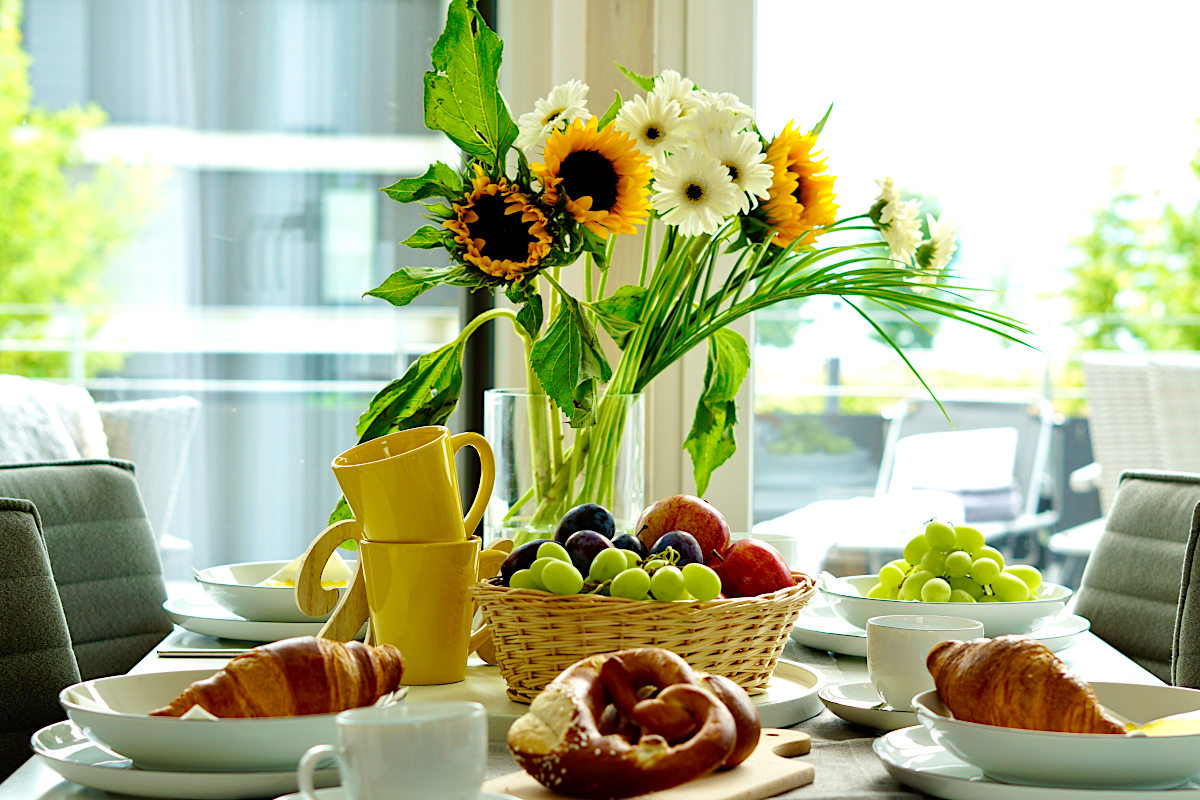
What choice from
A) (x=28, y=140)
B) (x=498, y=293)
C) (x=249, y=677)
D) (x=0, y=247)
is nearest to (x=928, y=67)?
(x=498, y=293)

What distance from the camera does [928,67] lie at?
2.38 metres

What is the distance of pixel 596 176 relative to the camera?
96 cm

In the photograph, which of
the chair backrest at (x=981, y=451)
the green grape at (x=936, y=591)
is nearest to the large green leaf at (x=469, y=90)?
the green grape at (x=936, y=591)

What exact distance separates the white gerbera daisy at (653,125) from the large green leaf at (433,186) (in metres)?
0.16

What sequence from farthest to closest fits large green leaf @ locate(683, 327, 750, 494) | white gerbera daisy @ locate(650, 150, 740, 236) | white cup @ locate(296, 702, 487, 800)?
large green leaf @ locate(683, 327, 750, 494)
white gerbera daisy @ locate(650, 150, 740, 236)
white cup @ locate(296, 702, 487, 800)

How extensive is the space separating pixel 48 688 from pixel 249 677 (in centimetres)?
51

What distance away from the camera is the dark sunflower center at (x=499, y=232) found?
3.13ft

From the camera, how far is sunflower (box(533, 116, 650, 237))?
0.95 meters

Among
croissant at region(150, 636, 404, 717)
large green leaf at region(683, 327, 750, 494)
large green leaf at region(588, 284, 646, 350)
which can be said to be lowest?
croissant at region(150, 636, 404, 717)

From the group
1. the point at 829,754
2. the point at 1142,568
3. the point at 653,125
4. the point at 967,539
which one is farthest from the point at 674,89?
the point at 1142,568

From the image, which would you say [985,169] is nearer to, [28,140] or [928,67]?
[928,67]

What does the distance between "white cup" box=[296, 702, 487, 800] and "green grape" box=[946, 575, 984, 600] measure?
690 millimetres

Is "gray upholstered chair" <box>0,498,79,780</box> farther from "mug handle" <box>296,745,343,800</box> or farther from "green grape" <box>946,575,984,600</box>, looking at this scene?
"green grape" <box>946,575,984,600</box>

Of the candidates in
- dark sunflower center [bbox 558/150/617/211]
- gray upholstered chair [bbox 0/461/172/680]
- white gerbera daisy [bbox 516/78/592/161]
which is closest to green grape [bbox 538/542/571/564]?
dark sunflower center [bbox 558/150/617/211]
